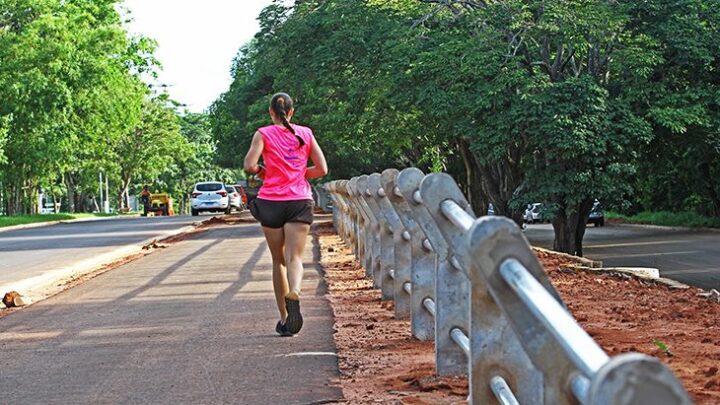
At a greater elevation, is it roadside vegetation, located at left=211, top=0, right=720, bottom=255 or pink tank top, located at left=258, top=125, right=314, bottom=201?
roadside vegetation, located at left=211, top=0, right=720, bottom=255

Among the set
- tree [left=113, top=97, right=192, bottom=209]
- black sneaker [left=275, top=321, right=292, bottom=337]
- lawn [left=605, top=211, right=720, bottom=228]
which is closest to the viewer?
black sneaker [left=275, top=321, right=292, bottom=337]

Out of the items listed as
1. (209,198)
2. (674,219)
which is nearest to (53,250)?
(209,198)

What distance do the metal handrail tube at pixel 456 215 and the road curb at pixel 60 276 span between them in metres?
9.11

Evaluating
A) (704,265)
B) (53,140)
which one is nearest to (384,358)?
(704,265)

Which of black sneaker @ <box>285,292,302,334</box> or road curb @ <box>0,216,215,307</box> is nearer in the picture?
black sneaker @ <box>285,292,302,334</box>

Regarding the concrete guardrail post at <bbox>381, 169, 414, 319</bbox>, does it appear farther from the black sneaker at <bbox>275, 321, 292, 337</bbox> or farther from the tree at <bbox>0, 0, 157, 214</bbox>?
the tree at <bbox>0, 0, 157, 214</bbox>

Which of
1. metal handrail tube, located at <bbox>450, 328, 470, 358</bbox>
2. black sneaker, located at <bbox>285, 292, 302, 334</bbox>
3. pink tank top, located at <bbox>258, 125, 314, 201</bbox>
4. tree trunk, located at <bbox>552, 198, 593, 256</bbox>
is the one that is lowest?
tree trunk, located at <bbox>552, 198, 593, 256</bbox>

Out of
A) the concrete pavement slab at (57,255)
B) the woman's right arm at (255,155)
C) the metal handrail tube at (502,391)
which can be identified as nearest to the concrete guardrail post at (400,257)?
the woman's right arm at (255,155)

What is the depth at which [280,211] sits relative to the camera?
9.56 metres

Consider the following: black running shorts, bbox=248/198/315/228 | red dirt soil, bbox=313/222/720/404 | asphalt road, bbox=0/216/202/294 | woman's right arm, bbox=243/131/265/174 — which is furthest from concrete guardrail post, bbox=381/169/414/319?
→ asphalt road, bbox=0/216/202/294

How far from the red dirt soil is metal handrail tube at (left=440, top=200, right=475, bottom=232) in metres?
1.07

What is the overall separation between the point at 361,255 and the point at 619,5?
17083 millimetres

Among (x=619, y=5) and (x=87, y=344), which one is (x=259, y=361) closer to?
(x=87, y=344)

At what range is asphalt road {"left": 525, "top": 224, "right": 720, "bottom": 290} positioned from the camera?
26969 millimetres
